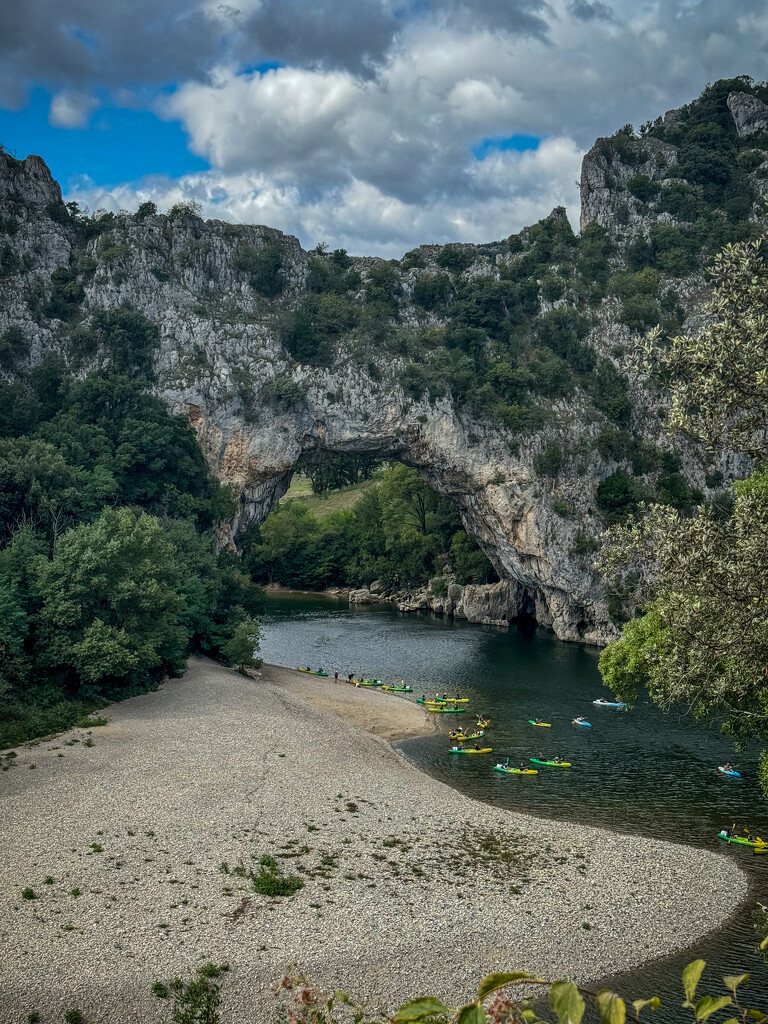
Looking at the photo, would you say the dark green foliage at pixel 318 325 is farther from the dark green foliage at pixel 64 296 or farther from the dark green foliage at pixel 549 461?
the dark green foliage at pixel 549 461

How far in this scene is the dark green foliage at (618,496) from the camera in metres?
69.1

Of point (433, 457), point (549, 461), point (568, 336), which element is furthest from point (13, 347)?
point (568, 336)

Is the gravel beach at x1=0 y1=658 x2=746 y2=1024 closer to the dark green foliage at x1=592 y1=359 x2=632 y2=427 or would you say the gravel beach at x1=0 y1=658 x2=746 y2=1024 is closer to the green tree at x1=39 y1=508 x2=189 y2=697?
the green tree at x1=39 y1=508 x2=189 y2=697

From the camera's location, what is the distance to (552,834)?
27.4 m

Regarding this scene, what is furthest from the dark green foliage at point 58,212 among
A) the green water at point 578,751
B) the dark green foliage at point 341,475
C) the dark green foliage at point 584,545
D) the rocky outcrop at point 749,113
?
the rocky outcrop at point 749,113

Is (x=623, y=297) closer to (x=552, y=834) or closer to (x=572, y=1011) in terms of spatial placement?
(x=552, y=834)

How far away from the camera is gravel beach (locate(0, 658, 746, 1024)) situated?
58.8 ft

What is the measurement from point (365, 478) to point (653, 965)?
11273 centimetres

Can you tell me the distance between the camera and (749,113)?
82062 millimetres

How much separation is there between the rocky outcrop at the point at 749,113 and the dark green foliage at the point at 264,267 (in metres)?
50.3

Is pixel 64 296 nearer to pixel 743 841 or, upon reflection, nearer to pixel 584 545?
pixel 584 545

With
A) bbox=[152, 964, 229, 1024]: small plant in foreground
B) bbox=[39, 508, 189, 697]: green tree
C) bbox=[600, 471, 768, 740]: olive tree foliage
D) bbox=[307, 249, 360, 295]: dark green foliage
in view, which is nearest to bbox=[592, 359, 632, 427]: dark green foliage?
bbox=[307, 249, 360, 295]: dark green foliage

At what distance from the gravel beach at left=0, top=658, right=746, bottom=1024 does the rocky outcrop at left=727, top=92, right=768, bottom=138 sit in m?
78.6

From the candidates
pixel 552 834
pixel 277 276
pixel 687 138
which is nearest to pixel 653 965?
pixel 552 834
